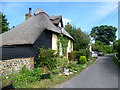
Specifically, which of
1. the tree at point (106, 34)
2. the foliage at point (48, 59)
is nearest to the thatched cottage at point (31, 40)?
the foliage at point (48, 59)

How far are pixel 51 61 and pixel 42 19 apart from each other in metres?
6.21

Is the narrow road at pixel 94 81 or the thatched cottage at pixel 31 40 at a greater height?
the thatched cottage at pixel 31 40

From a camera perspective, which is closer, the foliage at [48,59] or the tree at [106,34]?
the foliage at [48,59]

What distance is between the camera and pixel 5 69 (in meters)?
6.44

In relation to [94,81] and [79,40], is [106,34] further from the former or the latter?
[94,81]

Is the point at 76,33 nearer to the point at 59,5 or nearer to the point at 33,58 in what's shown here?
the point at 59,5

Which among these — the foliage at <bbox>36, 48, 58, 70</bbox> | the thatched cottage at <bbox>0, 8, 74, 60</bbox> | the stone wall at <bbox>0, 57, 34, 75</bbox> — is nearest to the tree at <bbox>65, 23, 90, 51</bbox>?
the thatched cottage at <bbox>0, 8, 74, 60</bbox>

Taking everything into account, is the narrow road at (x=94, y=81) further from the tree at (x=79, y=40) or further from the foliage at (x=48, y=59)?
the tree at (x=79, y=40)

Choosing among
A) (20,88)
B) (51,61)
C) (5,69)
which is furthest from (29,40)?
(20,88)

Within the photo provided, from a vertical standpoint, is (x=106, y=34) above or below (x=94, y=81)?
above

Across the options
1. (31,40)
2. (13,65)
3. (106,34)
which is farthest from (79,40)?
(106,34)

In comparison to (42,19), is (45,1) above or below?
above

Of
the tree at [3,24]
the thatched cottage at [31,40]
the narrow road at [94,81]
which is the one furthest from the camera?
the tree at [3,24]

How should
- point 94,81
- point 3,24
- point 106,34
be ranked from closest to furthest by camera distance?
point 94,81
point 3,24
point 106,34
